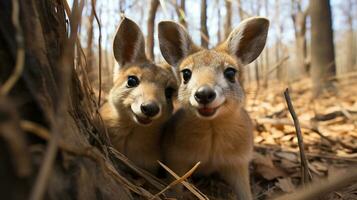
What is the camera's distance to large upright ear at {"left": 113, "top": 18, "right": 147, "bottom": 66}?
4619 millimetres

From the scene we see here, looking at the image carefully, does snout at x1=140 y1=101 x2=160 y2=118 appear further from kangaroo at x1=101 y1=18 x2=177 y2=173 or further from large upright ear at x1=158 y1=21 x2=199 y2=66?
large upright ear at x1=158 y1=21 x2=199 y2=66

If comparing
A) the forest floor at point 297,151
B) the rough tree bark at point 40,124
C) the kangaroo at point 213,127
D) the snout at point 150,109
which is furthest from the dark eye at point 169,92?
the rough tree bark at point 40,124

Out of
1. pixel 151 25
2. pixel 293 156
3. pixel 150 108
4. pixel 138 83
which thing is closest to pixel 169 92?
pixel 138 83

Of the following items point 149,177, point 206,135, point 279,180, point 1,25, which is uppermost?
point 1,25

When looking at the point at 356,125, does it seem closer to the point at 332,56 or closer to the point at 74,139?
the point at 74,139

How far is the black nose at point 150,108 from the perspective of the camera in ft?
12.4

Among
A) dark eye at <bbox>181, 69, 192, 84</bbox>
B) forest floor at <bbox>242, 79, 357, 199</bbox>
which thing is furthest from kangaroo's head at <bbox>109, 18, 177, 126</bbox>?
forest floor at <bbox>242, 79, 357, 199</bbox>

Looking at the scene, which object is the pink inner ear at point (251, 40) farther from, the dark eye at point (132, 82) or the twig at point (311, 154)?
the twig at point (311, 154)

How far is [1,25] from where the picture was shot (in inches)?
71.7

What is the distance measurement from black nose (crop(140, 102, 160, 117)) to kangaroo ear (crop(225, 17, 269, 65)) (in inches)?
49.9

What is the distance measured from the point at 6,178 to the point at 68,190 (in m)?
0.40

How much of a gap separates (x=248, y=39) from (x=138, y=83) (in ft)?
4.37

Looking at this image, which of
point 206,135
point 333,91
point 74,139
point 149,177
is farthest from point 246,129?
point 333,91

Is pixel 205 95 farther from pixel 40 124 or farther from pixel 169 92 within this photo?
pixel 40 124
